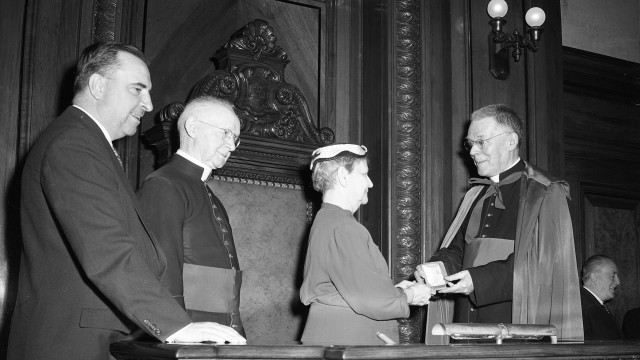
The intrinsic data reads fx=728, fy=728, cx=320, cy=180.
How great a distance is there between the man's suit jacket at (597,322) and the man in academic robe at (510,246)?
1692 mm

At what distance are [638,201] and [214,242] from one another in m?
4.26

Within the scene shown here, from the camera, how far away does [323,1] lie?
496 centimetres

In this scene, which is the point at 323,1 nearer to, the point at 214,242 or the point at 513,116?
the point at 513,116

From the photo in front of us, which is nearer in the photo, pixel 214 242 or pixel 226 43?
pixel 214 242

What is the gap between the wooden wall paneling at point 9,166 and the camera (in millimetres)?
3498

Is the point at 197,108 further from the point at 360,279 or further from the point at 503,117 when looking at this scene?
the point at 503,117

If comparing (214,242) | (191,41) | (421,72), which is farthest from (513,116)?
(191,41)

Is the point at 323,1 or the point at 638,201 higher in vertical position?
the point at 323,1

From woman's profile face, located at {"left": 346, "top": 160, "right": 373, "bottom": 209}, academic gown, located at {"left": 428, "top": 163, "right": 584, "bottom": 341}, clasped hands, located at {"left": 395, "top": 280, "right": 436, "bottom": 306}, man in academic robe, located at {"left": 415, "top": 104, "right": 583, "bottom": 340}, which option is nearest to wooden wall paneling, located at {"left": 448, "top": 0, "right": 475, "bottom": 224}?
man in academic robe, located at {"left": 415, "top": 104, "right": 583, "bottom": 340}

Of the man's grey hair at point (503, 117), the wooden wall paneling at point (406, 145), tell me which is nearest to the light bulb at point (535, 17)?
the wooden wall paneling at point (406, 145)

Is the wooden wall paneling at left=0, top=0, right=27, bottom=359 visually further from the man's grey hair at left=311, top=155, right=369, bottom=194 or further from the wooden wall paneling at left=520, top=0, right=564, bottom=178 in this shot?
the wooden wall paneling at left=520, top=0, right=564, bottom=178

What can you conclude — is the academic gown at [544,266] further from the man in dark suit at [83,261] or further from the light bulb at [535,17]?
the man in dark suit at [83,261]

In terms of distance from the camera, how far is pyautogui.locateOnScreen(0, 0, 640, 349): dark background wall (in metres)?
3.77

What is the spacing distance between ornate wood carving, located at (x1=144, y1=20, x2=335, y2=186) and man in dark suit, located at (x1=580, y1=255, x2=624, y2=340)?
221 centimetres
